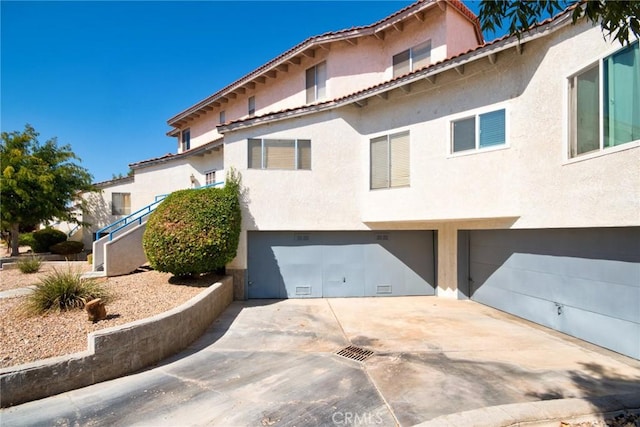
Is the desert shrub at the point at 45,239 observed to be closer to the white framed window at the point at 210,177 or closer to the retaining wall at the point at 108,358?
the white framed window at the point at 210,177

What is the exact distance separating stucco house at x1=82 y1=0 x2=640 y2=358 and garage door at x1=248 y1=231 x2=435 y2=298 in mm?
57

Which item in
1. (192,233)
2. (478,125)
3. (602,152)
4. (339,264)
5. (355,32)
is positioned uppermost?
(355,32)

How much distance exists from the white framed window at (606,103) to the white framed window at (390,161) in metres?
4.56

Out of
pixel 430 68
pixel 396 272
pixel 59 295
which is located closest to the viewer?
pixel 59 295

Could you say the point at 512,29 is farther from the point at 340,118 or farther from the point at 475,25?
the point at 475,25

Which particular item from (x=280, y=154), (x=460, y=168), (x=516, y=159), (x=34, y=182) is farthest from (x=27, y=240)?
(x=516, y=159)

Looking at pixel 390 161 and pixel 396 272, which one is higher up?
pixel 390 161

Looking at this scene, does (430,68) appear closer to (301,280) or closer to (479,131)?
(479,131)

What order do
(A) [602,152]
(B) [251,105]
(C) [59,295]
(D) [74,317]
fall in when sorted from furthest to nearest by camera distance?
(B) [251,105]
(C) [59,295]
(D) [74,317]
(A) [602,152]

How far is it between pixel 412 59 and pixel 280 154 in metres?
6.98

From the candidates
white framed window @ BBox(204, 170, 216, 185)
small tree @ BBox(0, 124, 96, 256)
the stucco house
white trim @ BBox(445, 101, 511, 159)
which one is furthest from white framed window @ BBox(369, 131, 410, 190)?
small tree @ BBox(0, 124, 96, 256)

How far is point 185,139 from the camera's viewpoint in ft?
75.7

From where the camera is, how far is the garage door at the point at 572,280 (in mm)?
6484

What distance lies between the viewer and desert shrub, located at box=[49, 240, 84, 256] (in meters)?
19.8
